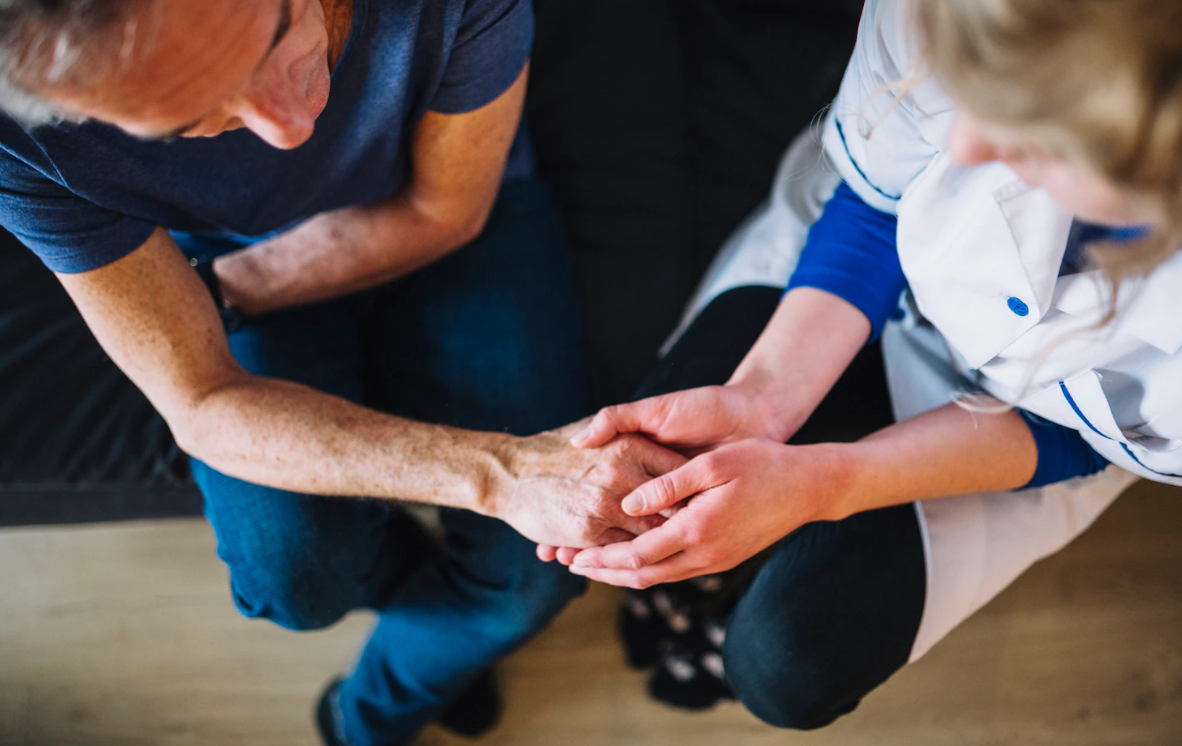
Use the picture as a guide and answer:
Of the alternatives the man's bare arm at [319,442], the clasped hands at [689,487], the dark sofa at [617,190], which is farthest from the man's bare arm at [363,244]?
the clasped hands at [689,487]

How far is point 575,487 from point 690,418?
0.50ft

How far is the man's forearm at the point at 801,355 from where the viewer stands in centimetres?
89

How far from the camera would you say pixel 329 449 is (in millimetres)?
892

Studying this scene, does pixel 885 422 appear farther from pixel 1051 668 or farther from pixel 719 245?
pixel 1051 668

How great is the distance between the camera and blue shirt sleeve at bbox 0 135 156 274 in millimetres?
736

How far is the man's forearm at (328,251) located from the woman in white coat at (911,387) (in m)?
0.40

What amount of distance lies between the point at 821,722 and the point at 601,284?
70 cm

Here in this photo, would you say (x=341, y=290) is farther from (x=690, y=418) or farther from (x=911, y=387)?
(x=911, y=387)

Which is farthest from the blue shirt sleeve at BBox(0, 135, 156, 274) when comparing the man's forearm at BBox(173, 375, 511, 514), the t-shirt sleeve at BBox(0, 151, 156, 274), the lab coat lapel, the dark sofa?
the lab coat lapel

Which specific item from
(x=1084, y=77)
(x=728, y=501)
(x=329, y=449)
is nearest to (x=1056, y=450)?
(x=728, y=501)

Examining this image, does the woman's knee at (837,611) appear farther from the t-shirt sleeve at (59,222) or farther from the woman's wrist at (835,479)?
the t-shirt sleeve at (59,222)

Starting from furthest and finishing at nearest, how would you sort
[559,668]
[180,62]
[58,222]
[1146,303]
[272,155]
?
1. [559,668]
2. [272,155]
3. [58,222]
4. [1146,303]
5. [180,62]

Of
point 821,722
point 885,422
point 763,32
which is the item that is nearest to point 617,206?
point 763,32

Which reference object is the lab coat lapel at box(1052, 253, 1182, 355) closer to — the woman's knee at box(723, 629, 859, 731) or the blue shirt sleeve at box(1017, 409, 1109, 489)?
the blue shirt sleeve at box(1017, 409, 1109, 489)
